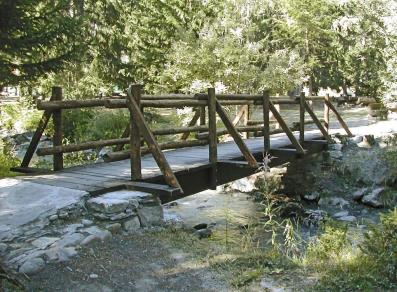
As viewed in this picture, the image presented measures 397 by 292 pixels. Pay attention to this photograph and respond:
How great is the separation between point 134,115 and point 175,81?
1012cm

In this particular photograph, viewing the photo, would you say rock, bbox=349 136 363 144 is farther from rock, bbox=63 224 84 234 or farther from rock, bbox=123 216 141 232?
rock, bbox=63 224 84 234

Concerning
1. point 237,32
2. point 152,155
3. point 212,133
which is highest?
point 237,32

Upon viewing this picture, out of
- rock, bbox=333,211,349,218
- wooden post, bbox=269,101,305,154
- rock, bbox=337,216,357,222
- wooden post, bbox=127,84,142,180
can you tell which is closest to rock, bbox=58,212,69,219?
wooden post, bbox=127,84,142,180

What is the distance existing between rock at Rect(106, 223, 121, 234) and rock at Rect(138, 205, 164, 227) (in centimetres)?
38

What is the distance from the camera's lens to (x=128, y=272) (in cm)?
415

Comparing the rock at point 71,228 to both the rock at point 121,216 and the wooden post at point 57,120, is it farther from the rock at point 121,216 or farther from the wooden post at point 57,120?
the wooden post at point 57,120

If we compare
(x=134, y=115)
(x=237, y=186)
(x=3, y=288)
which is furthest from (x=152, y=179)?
(x=237, y=186)

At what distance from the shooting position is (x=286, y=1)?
21.0 metres

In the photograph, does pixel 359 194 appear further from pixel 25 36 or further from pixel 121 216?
pixel 25 36

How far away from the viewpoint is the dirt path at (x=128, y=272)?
152 inches

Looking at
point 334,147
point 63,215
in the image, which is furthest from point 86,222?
point 334,147

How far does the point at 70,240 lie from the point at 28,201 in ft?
3.40

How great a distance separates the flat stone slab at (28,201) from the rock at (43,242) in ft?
1.15

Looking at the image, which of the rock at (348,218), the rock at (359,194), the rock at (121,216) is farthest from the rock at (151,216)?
the rock at (359,194)
